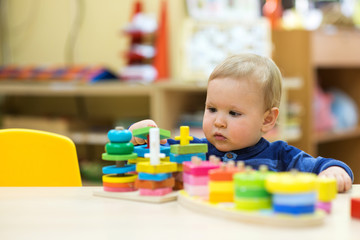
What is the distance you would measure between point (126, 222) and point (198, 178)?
0.15 m


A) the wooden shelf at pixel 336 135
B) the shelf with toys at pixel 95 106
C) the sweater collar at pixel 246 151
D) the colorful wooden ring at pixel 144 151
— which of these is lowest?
the wooden shelf at pixel 336 135

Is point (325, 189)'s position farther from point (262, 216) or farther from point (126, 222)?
point (126, 222)

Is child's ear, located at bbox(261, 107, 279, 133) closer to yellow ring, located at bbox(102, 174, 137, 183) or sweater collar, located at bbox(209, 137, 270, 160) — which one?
sweater collar, located at bbox(209, 137, 270, 160)

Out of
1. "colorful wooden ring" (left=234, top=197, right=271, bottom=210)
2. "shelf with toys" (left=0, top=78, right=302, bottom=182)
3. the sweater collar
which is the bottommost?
"shelf with toys" (left=0, top=78, right=302, bottom=182)

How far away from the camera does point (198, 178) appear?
2.76ft

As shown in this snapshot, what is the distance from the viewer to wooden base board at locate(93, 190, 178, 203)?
0.86 m

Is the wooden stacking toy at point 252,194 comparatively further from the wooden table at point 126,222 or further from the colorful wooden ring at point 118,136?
the colorful wooden ring at point 118,136

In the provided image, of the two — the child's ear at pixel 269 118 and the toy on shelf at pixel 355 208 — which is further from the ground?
the child's ear at pixel 269 118

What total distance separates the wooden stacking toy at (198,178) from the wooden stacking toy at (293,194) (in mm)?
146

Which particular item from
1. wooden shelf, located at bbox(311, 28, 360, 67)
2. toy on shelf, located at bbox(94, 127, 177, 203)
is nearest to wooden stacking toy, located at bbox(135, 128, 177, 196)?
toy on shelf, located at bbox(94, 127, 177, 203)

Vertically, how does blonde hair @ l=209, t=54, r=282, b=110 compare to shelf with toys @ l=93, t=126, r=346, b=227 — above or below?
above

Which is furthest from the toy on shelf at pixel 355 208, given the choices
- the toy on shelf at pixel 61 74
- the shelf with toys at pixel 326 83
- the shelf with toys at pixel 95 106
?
the toy on shelf at pixel 61 74

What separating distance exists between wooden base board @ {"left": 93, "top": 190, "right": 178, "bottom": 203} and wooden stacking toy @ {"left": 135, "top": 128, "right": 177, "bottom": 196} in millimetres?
12

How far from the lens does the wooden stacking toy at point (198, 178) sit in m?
0.84
